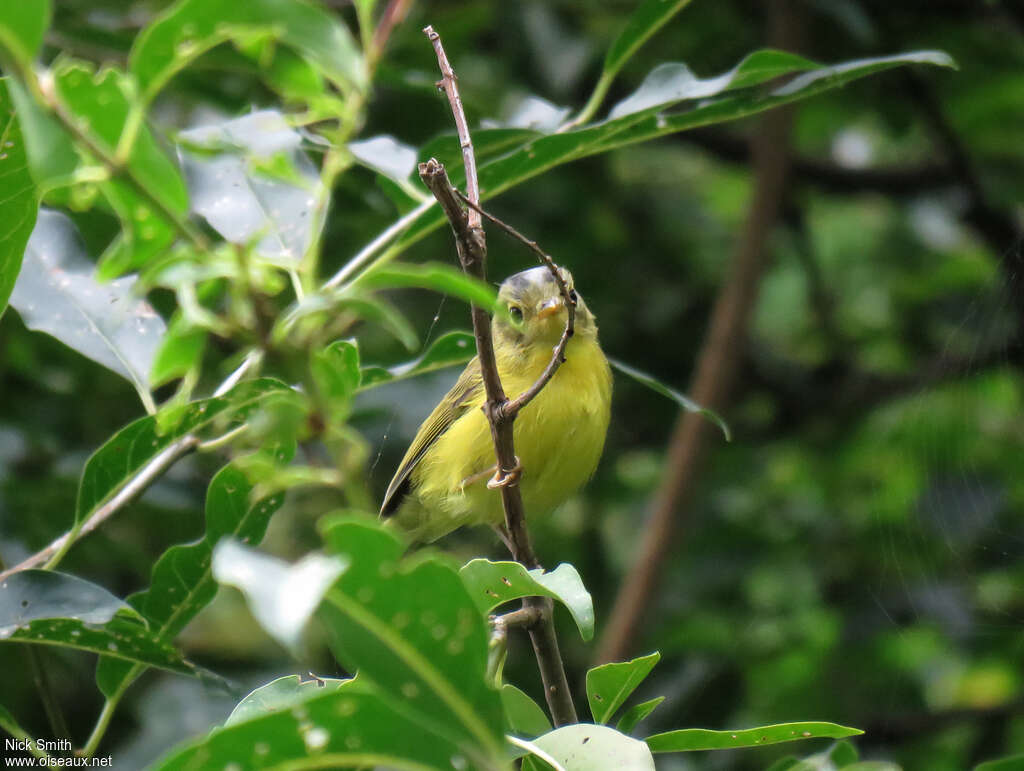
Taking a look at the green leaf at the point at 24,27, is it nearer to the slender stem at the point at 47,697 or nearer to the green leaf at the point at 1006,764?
the slender stem at the point at 47,697

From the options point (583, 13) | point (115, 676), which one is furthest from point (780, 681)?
point (115, 676)

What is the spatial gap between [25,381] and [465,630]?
3238 mm

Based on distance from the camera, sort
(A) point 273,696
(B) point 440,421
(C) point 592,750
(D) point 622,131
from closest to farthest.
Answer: (C) point 592,750, (A) point 273,696, (D) point 622,131, (B) point 440,421

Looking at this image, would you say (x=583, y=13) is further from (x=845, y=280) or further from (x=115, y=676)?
(x=115, y=676)

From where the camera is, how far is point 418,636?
Answer: 3.13 feet

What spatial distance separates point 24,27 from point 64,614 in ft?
3.34

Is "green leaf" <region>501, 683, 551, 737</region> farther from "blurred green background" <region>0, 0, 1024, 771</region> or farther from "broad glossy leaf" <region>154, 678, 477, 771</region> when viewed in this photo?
"blurred green background" <region>0, 0, 1024, 771</region>

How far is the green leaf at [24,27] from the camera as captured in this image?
82cm

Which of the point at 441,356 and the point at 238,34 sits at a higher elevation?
the point at 238,34

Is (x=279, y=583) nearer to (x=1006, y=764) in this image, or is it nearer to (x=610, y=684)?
(x=610, y=684)

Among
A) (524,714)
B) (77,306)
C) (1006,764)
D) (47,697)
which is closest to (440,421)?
(77,306)

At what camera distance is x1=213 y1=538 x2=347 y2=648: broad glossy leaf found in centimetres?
73

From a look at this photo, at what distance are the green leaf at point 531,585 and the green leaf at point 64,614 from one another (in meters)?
0.56

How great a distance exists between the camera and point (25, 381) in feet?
12.5
